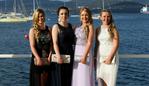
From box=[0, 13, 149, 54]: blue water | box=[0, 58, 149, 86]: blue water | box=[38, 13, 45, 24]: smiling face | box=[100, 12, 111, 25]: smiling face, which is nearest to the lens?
box=[38, 13, 45, 24]: smiling face

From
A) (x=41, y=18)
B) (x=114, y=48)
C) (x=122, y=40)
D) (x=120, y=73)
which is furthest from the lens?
(x=122, y=40)

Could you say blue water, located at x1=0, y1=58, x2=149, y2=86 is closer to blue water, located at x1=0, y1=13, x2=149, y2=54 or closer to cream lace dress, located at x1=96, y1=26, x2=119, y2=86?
cream lace dress, located at x1=96, y1=26, x2=119, y2=86

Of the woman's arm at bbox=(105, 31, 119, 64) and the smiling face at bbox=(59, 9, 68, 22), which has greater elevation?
the smiling face at bbox=(59, 9, 68, 22)

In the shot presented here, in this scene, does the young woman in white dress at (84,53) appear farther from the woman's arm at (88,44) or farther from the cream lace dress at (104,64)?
the cream lace dress at (104,64)

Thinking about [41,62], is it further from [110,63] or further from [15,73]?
[15,73]

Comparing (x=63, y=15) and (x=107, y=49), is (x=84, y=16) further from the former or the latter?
(x=107, y=49)

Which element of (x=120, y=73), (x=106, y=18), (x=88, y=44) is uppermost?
(x=106, y=18)

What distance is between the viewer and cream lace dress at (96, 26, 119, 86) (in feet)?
21.7

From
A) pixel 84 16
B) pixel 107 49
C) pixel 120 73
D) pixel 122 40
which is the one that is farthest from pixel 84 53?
pixel 122 40

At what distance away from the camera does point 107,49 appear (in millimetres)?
6629

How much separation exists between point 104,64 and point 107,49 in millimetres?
241

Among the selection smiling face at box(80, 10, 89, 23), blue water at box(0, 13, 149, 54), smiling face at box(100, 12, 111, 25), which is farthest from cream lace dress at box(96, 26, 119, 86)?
blue water at box(0, 13, 149, 54)

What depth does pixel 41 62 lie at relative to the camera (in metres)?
6.52

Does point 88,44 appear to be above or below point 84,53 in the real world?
above
